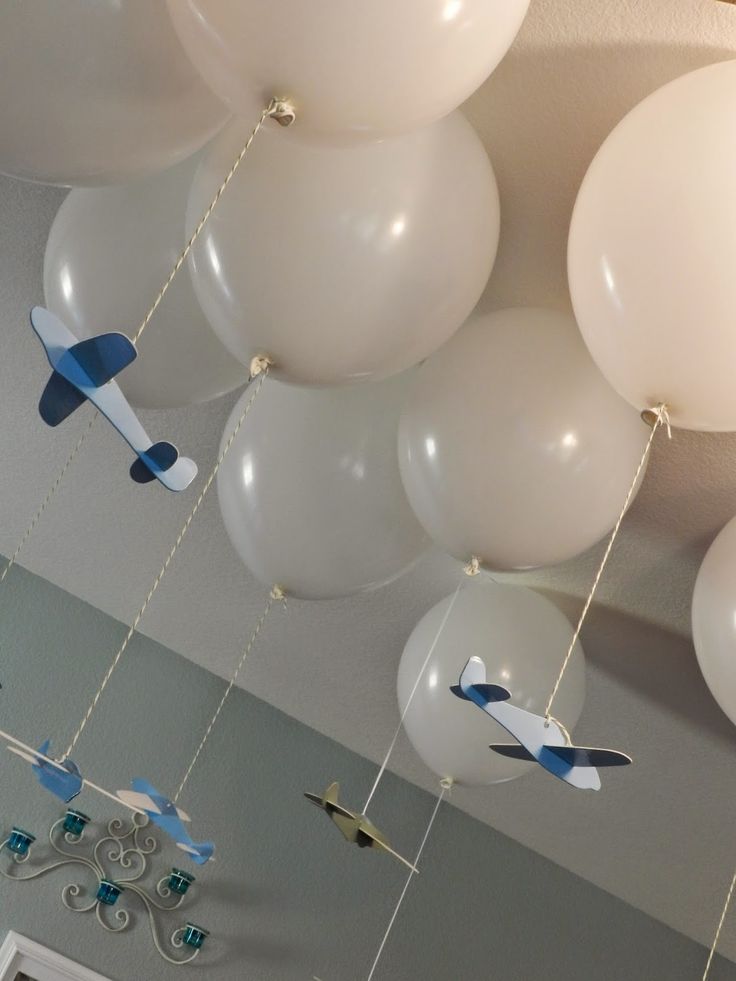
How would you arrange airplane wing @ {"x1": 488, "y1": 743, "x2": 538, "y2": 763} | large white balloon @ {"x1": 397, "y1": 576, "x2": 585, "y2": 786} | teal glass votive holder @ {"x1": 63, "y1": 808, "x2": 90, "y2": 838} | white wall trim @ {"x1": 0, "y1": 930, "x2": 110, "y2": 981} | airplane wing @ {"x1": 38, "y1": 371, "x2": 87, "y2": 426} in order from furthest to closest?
teal glass votive holder @ {"x1": 63, "y1": 808, "x2": 90, "y2": 838} → white wall trim @ {"x1": 0, "y1": 930, "x2": 110, "y2": 981} → large white balloon @ {"x1": 397, "y1": 576, "x2": 585, "y2": 786} → airplane wing @ {"x1": 488, "y1": 743, "x2": 538, "y2": 763} → airplane wing @ {"x1": 38, "y1": 371, "x2": 87, "y2": 426}

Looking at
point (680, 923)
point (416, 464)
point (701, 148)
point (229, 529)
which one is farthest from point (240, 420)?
point (680, 923)

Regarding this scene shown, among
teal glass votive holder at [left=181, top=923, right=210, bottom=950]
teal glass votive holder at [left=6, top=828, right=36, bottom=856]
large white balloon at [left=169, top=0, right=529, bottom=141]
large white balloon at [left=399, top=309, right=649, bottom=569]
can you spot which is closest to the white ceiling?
large white balloon at [left=399, top=309, right=649, bottom=569]

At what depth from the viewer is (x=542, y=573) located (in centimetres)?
221

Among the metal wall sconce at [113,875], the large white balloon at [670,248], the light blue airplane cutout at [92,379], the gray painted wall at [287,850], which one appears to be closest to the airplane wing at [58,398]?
the light blue airplane cutout at [92,379]

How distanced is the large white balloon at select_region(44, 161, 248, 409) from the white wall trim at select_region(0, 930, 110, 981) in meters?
1.60

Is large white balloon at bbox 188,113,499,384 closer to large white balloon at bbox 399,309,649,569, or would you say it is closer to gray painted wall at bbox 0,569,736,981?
large white balloon at bbox 399,309,649,569

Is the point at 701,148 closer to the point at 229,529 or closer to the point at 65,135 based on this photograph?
the point at 65,135

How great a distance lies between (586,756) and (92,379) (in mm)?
631

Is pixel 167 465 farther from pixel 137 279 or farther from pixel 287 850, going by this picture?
pixel 287 850

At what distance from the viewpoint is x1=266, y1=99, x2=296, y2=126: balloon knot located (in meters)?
1.01

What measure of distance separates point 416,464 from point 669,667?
3.16 feet

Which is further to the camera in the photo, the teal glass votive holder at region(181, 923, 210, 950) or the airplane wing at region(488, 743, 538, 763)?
the teal glass votive holder at region(181, 923, 210, 950)

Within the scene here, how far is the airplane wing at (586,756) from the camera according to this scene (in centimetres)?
124

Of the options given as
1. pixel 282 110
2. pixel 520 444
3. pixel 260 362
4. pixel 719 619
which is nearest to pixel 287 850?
pixel 719 619
